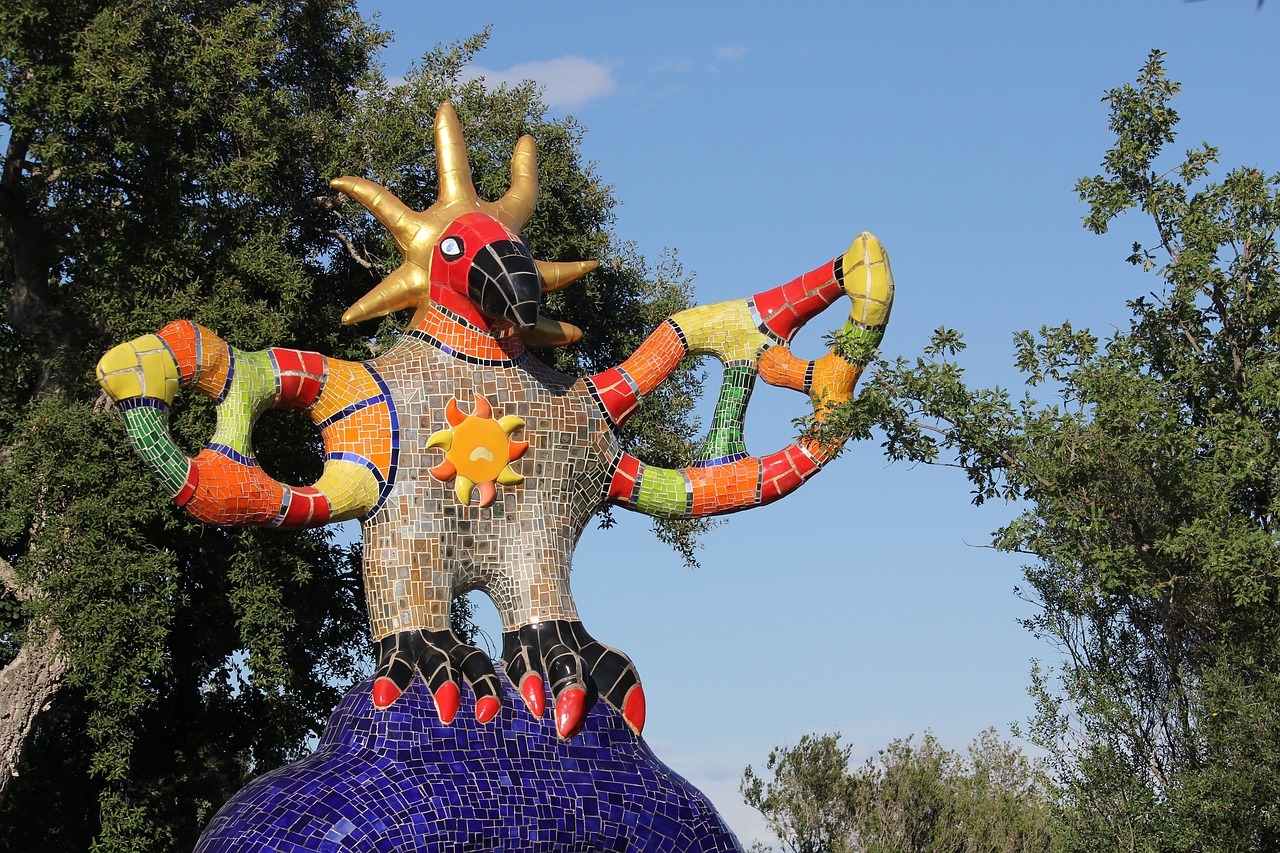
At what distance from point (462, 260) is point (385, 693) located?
275 cm

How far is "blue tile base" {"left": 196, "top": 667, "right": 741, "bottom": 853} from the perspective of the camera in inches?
351

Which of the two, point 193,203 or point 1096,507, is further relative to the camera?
point 193,203

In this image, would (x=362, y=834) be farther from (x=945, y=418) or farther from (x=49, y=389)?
(x=49, y=389)

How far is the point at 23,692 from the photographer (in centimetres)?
1399

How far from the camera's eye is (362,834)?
885cm

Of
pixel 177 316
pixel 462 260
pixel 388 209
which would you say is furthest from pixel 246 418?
pixel 177 316

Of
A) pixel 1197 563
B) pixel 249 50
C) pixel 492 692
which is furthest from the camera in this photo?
pixel 249 50

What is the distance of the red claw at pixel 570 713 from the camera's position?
9.75 meters

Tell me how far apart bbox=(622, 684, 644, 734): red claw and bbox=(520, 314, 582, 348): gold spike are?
2450 mm

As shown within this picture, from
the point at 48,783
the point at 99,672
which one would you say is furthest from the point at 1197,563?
the point at 48,783

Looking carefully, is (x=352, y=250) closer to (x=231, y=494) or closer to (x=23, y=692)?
(x=23, y=692)

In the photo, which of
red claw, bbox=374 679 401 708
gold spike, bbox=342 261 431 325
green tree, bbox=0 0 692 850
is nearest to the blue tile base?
red claw, bbox=374 679 401 708

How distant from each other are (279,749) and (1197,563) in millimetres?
9111

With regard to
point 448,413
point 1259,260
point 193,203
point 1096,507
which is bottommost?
point 1096,507
